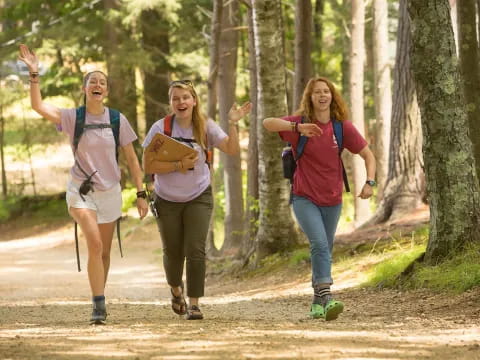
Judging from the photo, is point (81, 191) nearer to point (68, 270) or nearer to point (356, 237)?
point (356, 237)

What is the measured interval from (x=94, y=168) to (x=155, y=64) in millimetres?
23800

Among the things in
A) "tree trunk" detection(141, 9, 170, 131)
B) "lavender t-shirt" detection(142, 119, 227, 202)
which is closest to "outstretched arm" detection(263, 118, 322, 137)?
"lavender t-shirt" detection(142, 119, 227, 202)

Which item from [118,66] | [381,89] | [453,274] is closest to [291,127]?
[453,274]

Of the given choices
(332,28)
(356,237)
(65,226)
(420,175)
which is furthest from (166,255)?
(332,28)

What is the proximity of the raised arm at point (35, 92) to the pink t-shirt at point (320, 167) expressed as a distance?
200 centimetres

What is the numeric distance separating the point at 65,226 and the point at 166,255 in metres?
25.0

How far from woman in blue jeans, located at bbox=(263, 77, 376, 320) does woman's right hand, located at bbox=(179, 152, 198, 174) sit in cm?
70

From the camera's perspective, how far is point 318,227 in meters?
8.46

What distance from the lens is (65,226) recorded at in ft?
109

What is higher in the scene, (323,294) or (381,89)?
(381,89)

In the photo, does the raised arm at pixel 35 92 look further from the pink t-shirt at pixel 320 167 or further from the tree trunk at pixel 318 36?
the tree trunk at pixel 318 36

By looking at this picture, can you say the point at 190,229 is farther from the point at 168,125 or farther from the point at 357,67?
the point at 357,67

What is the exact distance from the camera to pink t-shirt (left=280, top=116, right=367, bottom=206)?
27.5 feet

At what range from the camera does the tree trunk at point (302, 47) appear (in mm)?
16938
